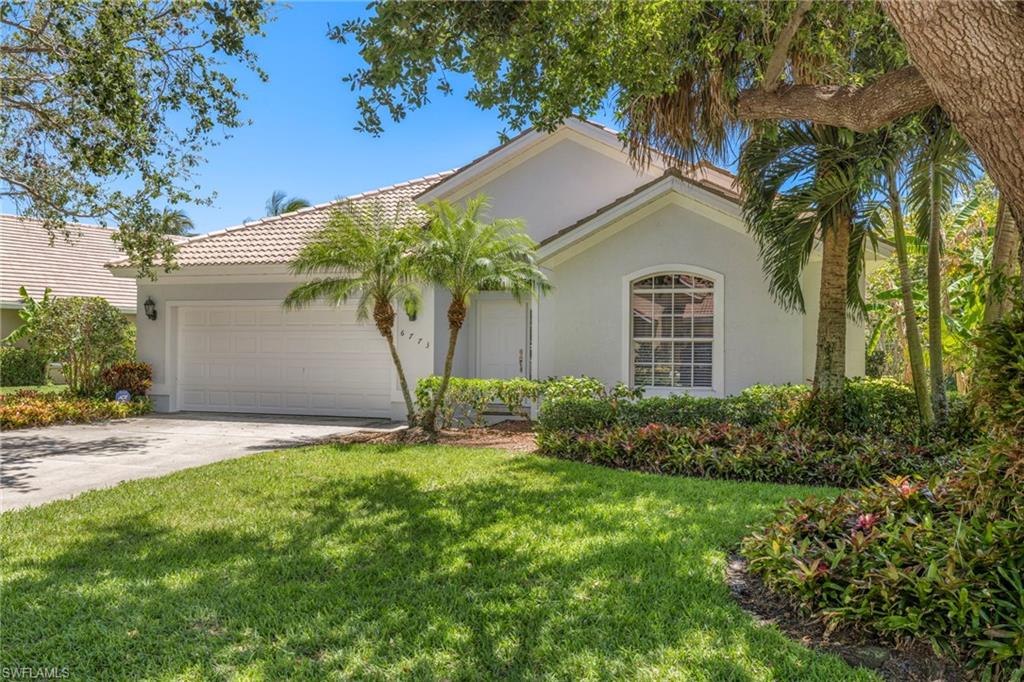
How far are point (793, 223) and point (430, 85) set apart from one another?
5.50 m

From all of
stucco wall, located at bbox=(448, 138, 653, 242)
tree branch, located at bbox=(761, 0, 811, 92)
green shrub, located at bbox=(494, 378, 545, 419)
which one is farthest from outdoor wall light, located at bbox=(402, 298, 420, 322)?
tree branch, located at bbox=(761, 0, 811, 92)

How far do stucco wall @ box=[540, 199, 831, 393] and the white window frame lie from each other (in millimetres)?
72

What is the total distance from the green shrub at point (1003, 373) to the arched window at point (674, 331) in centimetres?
798

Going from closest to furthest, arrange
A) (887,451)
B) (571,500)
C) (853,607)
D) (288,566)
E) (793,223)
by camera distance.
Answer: (853,607) → (288,566) → (571,500) → (887,451) → (793,223)

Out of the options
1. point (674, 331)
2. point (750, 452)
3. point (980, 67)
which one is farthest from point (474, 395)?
point (980, 67)

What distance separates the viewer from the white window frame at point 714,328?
12047mm

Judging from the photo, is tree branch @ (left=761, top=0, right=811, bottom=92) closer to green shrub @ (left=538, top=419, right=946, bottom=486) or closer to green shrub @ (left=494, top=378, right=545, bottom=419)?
green shrub @ (left=538, top=419, right=946, bottom=486)

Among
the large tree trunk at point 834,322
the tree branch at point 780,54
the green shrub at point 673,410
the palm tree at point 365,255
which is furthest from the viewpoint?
the palm tree at point 365,255

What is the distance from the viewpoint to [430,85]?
7.41 meters

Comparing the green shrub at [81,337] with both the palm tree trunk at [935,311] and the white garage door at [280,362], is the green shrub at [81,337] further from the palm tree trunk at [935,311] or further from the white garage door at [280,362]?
the palm tree trunk at [935,311]

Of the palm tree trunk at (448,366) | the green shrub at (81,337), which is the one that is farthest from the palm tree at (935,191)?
the green shrub at (81,337)

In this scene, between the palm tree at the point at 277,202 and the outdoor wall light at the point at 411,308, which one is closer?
the outdoor wall light at the point at 411,308

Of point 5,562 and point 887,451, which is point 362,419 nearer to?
point 5,562

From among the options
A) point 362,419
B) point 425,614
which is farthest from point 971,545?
point 362,419
